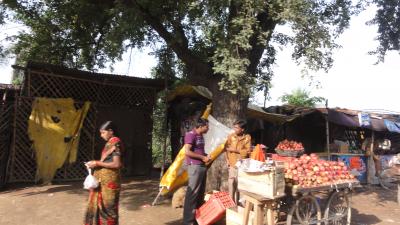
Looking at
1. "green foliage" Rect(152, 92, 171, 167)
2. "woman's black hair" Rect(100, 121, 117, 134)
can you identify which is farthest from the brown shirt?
"green foliage" Rect(152, 92, 171, 167)

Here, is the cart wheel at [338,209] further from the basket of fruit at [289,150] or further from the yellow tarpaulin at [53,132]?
the yellow tarpaulin at [53,132]

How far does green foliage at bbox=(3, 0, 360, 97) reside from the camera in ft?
22.5

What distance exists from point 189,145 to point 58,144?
5.37 metres

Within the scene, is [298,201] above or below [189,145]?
below

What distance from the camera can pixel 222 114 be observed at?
8.20 meters

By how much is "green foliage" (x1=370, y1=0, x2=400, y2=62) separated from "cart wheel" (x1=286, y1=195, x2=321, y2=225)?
6.86 metres

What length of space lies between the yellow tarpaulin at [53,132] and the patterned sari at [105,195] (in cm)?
555

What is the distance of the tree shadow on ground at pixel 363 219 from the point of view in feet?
25.0

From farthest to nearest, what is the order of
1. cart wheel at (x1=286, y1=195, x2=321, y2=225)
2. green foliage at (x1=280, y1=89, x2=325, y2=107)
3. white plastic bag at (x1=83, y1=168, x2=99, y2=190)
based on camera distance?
1. green foliage at (x1=280, y1=89, x2=325, y2=107)
2. cart wheel at (x1=286, y1=195, x2=321, y2=225)
3. white plastic bag at (x1=83, y1=168, x2=99, y2=190)

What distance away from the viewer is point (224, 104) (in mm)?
8172

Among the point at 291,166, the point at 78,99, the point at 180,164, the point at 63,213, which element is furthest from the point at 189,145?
the point at 78,99

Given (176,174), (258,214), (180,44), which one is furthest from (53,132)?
(258,214)

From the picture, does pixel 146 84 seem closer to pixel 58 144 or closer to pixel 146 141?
pixel 146 141

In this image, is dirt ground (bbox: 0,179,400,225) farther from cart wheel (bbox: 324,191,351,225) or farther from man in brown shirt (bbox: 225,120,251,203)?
man in brown shirt (bbox: 225,120,251,203)
